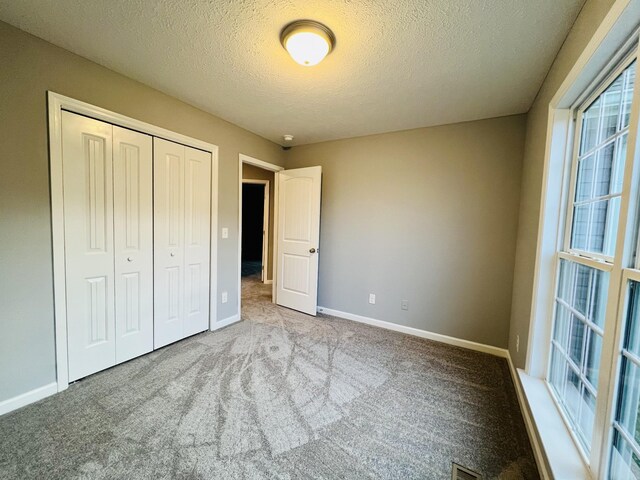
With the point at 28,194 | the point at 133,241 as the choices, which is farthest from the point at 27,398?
the point at 28,194

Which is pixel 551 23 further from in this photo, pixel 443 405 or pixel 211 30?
pixel 443 405

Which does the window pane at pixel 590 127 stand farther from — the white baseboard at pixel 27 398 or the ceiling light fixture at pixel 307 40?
the white baseboard at pixel 27 398

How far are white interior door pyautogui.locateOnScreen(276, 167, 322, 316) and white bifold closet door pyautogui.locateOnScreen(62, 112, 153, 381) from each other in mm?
1778

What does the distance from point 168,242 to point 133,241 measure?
0.31 m

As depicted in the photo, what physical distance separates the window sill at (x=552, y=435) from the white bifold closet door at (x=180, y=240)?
295 cm

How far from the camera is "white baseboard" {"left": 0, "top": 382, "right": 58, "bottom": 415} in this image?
1620 mm

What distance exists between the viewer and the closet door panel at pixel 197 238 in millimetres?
2682

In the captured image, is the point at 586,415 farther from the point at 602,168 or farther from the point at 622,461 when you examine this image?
the point at 602,168

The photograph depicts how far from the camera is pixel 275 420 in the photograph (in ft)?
5.36

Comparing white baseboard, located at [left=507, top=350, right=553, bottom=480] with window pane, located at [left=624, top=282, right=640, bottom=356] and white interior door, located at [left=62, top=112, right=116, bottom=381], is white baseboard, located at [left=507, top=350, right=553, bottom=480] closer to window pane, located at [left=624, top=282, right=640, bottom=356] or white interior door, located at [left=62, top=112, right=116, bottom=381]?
window pane, located at [left=624, top=282, right=640, bottom=356]

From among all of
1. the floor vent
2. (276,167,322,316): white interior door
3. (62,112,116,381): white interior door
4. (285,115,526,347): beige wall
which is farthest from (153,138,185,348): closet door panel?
the floor vent

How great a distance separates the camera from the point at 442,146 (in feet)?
9.37

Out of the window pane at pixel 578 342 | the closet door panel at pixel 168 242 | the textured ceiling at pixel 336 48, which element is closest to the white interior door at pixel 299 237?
the textured ceiling at pixel 336 48

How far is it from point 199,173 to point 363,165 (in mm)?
1991
